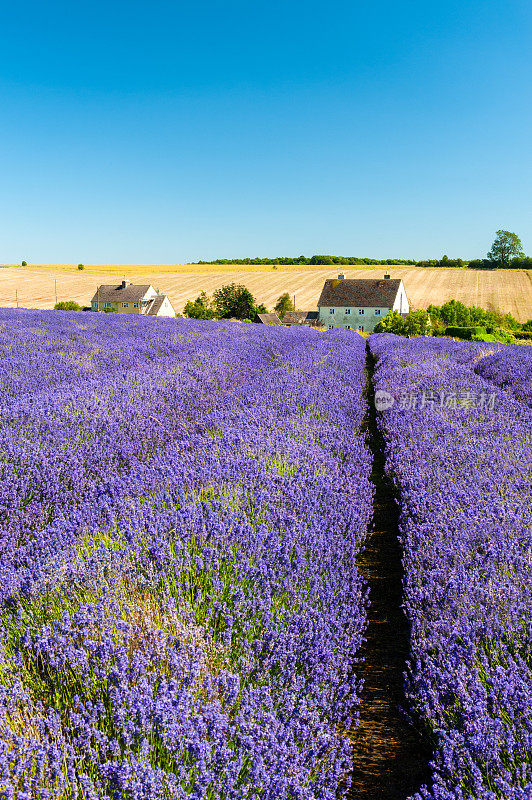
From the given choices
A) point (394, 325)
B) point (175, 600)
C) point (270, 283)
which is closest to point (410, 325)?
point (394, 325)

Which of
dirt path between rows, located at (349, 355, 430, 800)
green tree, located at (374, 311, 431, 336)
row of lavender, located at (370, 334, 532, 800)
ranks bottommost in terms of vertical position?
dirt path between rows, located at (349, 355, 430, 800)

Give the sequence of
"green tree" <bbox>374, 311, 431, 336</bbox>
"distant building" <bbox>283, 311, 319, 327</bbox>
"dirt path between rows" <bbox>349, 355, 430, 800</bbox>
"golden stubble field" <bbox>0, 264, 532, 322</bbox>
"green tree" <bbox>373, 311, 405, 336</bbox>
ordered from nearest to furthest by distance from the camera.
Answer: "dirt path between rows" <bbox>349, 355, 430, 800</bbox>
"green tree" <bbox>374, 311, 431, 336</bbox>
"green tree" <bbox>373, 311, 405, 336</bbox>
"distant building" <bbox>283, 311, 319, 327</bbox>
"golden stubble field" <bbox>0, 264, 532, 322</bbox>

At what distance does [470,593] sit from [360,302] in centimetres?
4543

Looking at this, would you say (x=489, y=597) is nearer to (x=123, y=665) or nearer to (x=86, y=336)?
(x=123, y=665)

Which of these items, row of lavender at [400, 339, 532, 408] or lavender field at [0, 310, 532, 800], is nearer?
lavender field at [0, 310, 532, 800]

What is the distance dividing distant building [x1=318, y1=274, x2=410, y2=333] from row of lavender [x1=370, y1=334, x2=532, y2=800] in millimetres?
41002

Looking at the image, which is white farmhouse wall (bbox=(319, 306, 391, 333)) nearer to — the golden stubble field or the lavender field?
the golden stubble field

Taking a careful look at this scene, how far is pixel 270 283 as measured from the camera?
63625 mm

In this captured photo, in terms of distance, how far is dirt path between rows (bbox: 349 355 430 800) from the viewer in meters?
1.82

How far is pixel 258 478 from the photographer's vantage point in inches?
114

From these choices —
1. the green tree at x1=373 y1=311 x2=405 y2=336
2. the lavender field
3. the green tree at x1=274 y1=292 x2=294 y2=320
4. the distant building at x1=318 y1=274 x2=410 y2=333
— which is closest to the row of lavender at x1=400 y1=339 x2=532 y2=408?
the lavender field

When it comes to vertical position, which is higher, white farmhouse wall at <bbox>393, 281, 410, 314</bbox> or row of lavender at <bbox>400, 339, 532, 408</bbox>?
white farmhouse wall at <bbox>393, 281, 410, 314</bbox>

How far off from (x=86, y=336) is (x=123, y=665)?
24.4ft

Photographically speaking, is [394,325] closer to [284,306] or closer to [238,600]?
[284,306]
